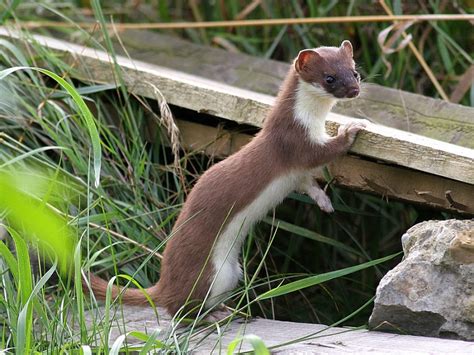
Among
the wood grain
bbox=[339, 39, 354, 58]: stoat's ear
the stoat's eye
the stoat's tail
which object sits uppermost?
bbox=[339, 39, 354, 58]: stoat's ear

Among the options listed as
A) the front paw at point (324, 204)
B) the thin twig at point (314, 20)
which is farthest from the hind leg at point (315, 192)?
the thin twig at point (314, 20)

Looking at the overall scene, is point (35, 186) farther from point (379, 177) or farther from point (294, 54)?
point (294, 54)

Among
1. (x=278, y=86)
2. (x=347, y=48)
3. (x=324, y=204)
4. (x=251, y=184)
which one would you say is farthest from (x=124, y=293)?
(x=278, y=86)

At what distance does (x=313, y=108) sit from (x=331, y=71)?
0.46 ft

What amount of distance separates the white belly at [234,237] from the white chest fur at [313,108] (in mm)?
157

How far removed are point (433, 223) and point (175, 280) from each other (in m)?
0.82

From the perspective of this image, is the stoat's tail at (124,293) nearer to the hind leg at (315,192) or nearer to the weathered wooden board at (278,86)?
the hind leg at (315,192)

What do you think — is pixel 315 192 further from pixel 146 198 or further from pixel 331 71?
pixel 146 198

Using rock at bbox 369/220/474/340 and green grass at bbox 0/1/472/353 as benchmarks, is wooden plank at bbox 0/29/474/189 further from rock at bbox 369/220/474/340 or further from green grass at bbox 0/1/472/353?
rock at bbox 369/220/474/340

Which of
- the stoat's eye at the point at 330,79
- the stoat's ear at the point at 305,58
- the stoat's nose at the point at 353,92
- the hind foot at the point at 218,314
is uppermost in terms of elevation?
the stoat's ear at the point at 305,58

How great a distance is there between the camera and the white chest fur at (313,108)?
267 cm

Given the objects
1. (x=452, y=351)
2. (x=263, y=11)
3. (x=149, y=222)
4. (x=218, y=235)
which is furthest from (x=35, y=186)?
(x=263, y=11)

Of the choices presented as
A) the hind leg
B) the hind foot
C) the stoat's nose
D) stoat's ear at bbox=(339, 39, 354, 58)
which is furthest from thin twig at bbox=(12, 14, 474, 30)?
the hind foot

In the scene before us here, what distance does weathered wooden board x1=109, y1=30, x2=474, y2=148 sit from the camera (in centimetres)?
311
